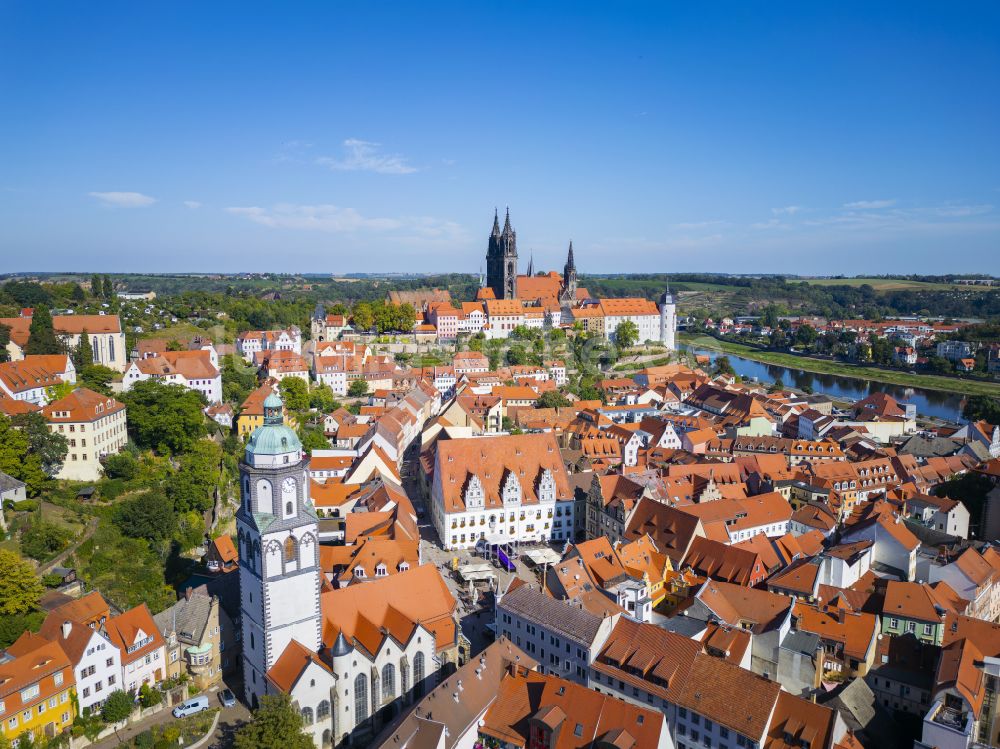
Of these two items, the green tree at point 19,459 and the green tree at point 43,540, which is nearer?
the green tree at point 43,540

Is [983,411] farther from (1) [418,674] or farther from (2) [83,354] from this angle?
(2) [83,354]

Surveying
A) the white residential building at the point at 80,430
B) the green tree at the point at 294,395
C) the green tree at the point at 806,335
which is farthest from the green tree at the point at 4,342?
the green tree at the point at 806,335

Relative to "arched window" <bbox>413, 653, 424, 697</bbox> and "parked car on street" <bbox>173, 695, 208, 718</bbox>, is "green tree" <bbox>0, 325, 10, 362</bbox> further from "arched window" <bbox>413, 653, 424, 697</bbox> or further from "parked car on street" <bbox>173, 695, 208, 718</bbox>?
"arched window" <bbox>413, 653, 424, 697</bbox>

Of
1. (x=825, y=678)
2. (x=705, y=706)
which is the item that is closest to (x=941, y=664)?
(x=825, y=678)

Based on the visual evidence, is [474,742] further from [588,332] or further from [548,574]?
[588,332]

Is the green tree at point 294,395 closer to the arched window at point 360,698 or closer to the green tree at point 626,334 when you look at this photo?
the arched window at point 360,698

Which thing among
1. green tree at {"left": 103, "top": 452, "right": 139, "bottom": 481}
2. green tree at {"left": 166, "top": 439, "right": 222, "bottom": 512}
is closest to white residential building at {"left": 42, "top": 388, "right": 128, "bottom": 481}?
green tree at {"left": 103, "top": 452, "right": 139, "bottom": 481}
